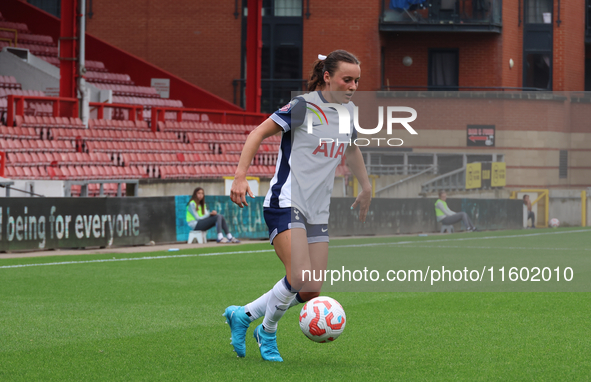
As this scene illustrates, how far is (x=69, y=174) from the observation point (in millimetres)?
20109

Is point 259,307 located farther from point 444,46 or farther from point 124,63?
point 444,46

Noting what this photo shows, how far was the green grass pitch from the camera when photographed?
17.3ft

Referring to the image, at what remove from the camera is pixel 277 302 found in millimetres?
5371

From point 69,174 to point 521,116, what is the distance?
1908cm

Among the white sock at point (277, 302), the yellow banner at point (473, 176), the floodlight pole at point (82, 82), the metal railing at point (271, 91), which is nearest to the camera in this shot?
the white sock at point (277, 302)

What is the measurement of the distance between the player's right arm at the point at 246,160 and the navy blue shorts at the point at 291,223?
266mm

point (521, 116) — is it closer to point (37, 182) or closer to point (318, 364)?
point (37, 182)

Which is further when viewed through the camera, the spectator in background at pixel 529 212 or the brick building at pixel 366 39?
the brick building at pixel 366 39

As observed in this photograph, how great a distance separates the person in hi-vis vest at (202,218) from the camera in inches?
723

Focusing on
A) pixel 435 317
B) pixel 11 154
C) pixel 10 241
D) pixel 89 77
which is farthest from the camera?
pixel 89 77

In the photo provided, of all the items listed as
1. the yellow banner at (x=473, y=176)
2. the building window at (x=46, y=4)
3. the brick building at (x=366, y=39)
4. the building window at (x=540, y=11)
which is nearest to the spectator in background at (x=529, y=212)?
the yellow banner at (x=473, y=176)

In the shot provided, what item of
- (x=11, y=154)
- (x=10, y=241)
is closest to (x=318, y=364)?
(x=10, y=241)

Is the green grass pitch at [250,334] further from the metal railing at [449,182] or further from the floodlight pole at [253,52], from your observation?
the floodlight pole at [253,52]

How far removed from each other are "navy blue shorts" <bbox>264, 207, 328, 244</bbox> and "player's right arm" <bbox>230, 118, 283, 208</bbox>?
266 millimetres
